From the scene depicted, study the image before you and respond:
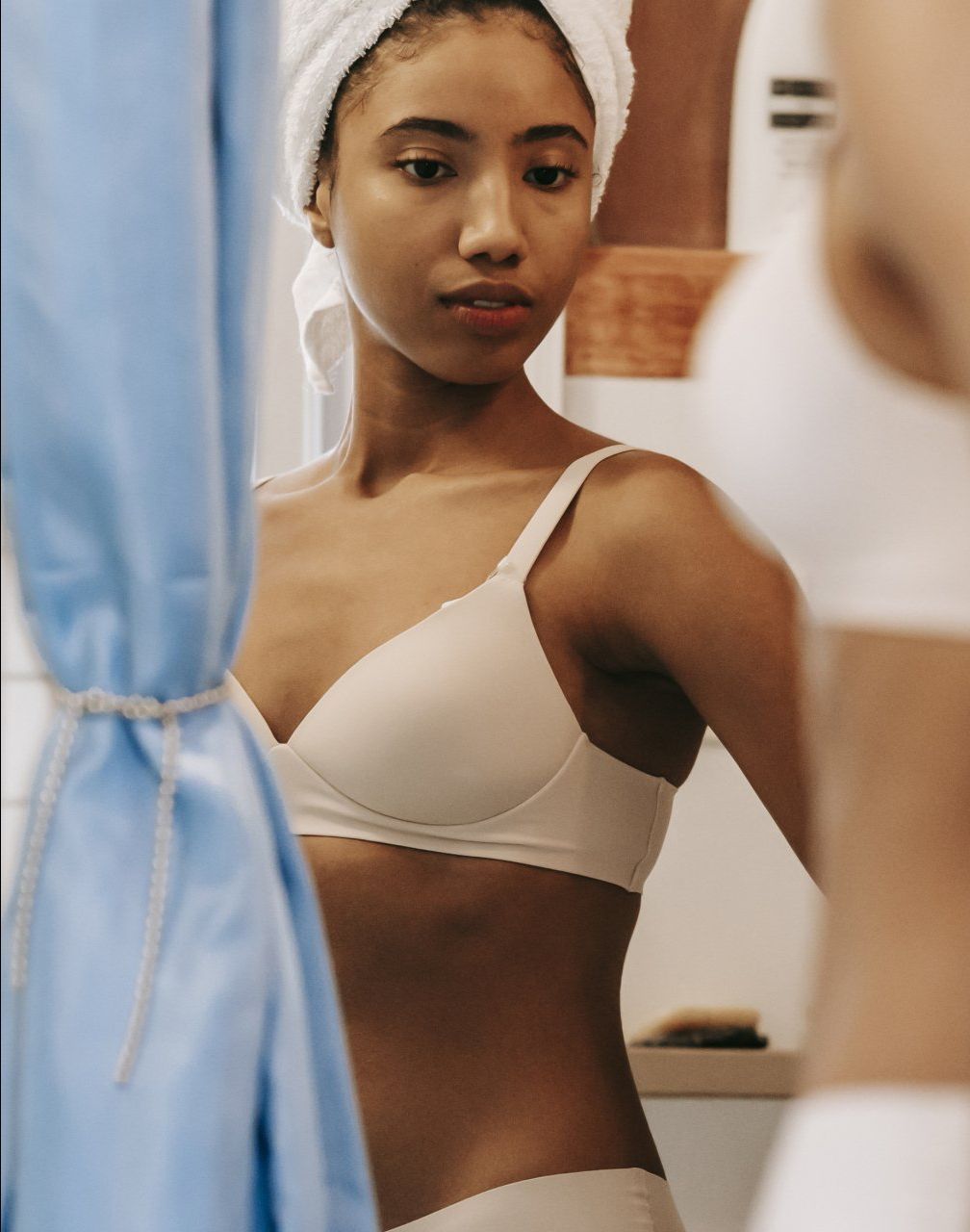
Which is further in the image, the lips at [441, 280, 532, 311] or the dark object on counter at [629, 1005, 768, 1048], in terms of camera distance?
the dark object on counter at [629, 1005, 768, 1048]

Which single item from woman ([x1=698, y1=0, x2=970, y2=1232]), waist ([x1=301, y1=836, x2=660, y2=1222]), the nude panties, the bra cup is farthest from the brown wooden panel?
woman ([x1=698, y1=0, x2=970, y2=1232])

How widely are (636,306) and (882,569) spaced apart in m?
1.13

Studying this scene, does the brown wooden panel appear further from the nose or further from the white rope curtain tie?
Result: the white rope curtain tie

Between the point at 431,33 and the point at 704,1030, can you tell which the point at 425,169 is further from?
the point at 704,1030

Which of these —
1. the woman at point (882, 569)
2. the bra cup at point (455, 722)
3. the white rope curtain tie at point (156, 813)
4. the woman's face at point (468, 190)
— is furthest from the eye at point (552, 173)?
the woman at point (882, 569)

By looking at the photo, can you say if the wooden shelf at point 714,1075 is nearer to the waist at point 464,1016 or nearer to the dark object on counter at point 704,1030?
the dark object on counter at point 704,1030

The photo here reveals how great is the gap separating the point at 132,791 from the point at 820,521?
17.8 inches

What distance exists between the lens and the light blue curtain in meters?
0.78

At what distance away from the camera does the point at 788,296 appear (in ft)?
1.62

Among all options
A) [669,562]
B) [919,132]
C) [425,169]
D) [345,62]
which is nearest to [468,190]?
[425,169]

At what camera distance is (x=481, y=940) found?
104 centimetres

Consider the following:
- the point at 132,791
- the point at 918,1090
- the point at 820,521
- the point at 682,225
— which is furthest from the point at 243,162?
the point at 682,225

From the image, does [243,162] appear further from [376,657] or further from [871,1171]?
[871,1171]

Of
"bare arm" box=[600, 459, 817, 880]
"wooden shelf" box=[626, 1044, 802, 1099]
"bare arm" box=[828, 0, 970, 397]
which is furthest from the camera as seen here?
"wooden shelf" box=[626, 1044, 802, 1099]
